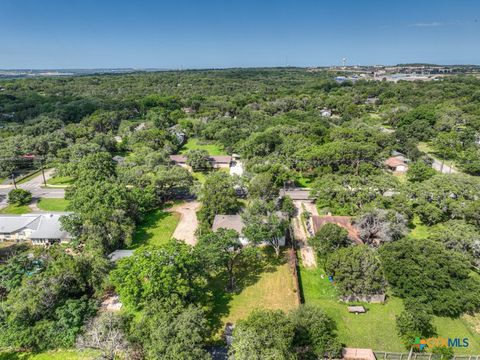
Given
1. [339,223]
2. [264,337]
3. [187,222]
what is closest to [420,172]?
[339,223]

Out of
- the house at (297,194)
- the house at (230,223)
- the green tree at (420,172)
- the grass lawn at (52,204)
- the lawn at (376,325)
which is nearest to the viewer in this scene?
the lawn at (376,325)

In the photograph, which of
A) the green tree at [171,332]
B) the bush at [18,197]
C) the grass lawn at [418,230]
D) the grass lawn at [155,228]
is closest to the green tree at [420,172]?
the grass lawn at [418,230]

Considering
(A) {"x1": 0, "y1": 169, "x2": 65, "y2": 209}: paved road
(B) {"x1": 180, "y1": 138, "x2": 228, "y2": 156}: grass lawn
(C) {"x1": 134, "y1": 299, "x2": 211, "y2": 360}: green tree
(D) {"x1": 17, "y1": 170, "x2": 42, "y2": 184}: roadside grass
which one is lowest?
(A) {"x1": 0, "y1": 169, "x2": 65, "y2": 209}: paved road

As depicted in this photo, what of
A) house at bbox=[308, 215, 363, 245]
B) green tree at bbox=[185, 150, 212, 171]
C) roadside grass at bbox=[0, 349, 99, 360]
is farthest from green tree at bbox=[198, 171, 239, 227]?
green tree at bbox=[185, 150, 212, 171]

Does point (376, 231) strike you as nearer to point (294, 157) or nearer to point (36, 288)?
point (294, 157)

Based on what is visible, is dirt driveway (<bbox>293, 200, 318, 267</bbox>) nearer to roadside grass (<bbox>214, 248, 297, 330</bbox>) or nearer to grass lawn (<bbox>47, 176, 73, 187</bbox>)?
roadside grass (<bbox>214, 248, 297, 330</bbox>)

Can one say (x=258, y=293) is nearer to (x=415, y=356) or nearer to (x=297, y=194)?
(x=415, y=356)

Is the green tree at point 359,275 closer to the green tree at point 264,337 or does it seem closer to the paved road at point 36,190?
the green tree at point 264,337
